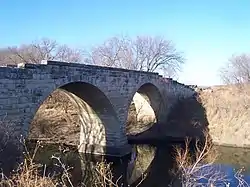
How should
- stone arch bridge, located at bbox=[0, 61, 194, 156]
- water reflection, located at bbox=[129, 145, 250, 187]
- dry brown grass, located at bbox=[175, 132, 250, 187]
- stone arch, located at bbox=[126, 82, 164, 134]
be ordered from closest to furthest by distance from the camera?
dry brown grass, located at bbox=[175, 132, 250, 187], stone arch bridge, located at bbox=[0, 61, 194, 156], water reflection, located at bbox=[129, 145, 250, 187], stone arch, located at bbox=[126, 82, 164, 134]

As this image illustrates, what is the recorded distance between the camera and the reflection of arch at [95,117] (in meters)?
19.1

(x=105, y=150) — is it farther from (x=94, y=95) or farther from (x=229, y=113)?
(x=229, y=113)

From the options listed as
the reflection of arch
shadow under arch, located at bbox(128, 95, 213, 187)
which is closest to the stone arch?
shadow under arch, located at bbox(128, 95, 213, 187)

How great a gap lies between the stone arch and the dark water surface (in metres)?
5.30

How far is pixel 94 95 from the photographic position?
61.7 ft

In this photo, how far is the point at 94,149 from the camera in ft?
67.9

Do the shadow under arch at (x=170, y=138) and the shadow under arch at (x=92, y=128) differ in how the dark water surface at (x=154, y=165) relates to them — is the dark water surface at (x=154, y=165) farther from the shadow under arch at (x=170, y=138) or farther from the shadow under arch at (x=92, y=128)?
the shadow under arch at (x=92, y=128)

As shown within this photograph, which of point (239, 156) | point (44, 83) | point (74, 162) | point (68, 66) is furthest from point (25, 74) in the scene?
point (239, 156)

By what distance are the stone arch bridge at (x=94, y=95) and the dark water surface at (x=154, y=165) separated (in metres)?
1.60

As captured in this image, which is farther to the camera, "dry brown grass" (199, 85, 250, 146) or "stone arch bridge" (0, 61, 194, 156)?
→ "dry brown grass" (199, 85, 250, 146)

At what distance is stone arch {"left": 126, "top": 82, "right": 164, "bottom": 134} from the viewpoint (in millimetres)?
28045

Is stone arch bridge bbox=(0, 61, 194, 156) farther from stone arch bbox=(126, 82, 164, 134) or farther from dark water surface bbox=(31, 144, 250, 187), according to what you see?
dark water surface bbox=(31, 144, 250, 187)

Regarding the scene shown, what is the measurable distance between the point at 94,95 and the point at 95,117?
2.27m

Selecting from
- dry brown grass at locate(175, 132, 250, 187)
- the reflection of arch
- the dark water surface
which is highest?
the reflection of arch
